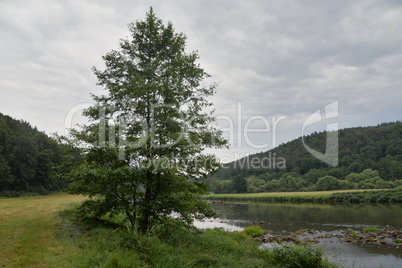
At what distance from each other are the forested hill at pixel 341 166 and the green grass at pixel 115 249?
63.3 metres

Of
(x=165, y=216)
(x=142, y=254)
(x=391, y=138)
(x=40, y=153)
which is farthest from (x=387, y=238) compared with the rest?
(x=391, y=138)

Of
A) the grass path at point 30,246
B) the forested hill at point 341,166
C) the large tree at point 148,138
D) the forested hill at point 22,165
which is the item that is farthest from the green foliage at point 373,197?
the forested hill at point 22,165

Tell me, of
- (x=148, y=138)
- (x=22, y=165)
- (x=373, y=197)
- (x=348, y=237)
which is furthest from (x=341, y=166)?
(x=148, y=138)

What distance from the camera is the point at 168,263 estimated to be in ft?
23.7

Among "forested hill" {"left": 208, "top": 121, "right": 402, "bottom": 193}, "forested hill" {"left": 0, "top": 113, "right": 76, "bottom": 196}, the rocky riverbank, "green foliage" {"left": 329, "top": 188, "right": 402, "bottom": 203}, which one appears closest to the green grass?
A: the rocky riverbank

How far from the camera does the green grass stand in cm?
652

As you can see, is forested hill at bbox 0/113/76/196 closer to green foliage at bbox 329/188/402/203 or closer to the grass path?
the grass path

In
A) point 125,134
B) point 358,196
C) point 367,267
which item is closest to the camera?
point 125,134

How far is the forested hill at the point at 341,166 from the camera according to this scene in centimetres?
7969

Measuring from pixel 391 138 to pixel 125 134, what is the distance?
12176 cm

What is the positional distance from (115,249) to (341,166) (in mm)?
112892

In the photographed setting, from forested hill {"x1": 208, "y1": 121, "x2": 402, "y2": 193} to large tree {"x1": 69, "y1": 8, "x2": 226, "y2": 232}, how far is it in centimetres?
6264

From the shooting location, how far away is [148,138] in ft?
33.1

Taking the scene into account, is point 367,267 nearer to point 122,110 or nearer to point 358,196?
point 122,110
